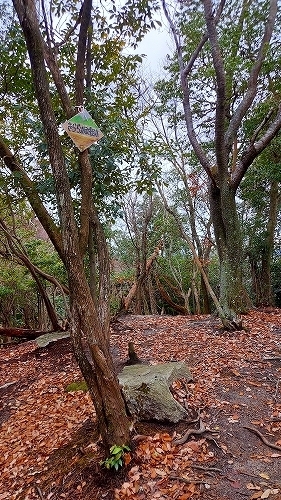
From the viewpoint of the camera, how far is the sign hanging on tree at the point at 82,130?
8.57ft

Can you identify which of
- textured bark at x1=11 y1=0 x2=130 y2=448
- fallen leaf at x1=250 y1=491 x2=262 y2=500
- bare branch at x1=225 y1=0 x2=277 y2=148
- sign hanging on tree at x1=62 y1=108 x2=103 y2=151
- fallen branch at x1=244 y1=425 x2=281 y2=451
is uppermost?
bare branch at x1=225 y1=0 x2=277 y2=148

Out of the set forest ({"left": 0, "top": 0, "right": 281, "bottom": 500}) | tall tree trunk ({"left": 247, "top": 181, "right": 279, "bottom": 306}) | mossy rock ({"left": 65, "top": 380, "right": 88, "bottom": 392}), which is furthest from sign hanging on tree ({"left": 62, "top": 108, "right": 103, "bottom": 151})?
tall tree trunk ({"left": 247, "top": 181, "right": 279, "bottom": 306})

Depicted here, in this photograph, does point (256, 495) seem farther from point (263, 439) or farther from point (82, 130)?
point (82, 130)

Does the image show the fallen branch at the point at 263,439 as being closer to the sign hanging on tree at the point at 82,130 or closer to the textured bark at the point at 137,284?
the sign hanging on tree at the point at 82,130

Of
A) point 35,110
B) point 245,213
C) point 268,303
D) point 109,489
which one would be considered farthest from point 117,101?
point 245,213

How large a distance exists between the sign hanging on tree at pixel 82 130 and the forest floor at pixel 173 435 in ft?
8.49

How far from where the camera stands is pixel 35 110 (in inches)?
178

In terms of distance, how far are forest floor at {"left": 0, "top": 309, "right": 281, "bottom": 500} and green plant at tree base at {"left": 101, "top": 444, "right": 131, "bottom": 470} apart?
68 millimetres

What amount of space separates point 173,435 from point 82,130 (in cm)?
278

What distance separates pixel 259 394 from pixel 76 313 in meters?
2.30

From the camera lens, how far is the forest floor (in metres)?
2.24

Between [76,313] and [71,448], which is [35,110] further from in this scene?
[71,448]

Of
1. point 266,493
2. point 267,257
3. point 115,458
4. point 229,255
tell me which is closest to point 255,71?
point 229,255

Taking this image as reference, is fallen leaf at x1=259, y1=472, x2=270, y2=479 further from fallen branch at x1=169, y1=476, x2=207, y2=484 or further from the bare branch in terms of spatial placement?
the bare branch
